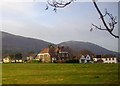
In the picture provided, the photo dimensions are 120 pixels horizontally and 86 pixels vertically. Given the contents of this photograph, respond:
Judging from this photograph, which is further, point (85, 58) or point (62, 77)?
point (85, 58)

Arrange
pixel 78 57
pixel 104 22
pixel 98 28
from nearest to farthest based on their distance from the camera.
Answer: pixel 104 22 → pixel 98 28 → pixel 78 57

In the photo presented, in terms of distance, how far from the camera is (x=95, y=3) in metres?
7.07

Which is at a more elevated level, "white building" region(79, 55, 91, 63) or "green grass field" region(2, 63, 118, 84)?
"white building" region(79, 55, 91, 63)

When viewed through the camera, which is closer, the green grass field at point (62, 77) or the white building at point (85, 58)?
the green grass field at point (62, 77)

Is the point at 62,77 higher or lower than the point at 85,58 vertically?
lower

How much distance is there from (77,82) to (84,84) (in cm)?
54

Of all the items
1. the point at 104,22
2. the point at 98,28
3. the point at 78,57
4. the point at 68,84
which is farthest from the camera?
the point at 78,57

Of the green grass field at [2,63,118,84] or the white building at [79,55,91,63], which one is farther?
the white building at [79,55,91,63]

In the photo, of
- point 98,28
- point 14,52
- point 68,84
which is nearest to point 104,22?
point 98,28

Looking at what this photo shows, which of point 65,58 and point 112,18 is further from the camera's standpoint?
point 65,58

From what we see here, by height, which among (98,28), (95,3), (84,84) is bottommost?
(84,84)

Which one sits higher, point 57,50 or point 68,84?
point 57,50

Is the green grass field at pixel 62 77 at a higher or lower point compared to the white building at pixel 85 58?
lower

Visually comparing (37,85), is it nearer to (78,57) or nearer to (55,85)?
(55,85)
